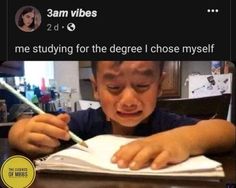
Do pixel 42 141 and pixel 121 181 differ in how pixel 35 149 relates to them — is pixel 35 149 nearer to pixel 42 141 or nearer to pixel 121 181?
pixel 42 141

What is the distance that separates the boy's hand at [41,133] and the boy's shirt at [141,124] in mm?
14

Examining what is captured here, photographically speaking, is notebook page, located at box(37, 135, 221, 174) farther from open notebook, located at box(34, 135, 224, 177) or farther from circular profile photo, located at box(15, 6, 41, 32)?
circular profile photo, located at box(15, 6, 41, 32)

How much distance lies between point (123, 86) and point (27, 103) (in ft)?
0.40

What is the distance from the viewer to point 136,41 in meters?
0.43

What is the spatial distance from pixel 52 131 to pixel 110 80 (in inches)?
3.8

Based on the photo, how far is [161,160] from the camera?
1.27ft

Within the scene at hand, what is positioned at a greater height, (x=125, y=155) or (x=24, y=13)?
(x=24, y=13)

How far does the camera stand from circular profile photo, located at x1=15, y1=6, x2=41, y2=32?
1.43 feet

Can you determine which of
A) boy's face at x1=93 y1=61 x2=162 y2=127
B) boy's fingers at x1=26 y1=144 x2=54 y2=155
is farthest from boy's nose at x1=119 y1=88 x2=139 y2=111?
boy's fingers at x1=26 y1=144 x2=54 y2=155

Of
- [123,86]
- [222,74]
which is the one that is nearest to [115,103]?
[123,86]

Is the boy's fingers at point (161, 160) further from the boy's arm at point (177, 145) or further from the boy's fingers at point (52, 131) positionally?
the boy's fingers at point (52, 131)

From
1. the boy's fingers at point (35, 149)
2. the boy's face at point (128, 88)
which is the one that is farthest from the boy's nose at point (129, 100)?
the boy's fingers at point (35, 149)

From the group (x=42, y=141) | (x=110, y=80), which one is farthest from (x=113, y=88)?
(x=42, y=141)

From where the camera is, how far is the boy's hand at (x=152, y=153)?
1.27 feet
